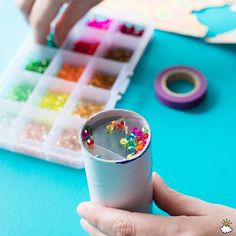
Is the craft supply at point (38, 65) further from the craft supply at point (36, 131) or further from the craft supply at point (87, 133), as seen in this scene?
the craft supply at point (87, 133)

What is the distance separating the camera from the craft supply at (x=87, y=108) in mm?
906

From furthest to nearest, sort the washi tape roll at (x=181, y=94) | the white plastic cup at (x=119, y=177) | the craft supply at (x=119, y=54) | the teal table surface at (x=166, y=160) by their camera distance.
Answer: the craft supply at (x=119, y=54)
the washi tape roll at (x=181, y=94)
the teal table surface at (x=166, y=160)
the white plastic cup at (x=119, y=177)

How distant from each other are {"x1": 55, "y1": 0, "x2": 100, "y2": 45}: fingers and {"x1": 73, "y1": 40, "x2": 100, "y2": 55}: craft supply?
3 cm

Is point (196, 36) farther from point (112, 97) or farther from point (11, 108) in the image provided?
point (11, 108)

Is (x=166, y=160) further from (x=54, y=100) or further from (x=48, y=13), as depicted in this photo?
(x=48, y=13)

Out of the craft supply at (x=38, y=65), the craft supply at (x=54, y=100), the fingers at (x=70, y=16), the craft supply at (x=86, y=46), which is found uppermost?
the fingers at (x=70, y=16)

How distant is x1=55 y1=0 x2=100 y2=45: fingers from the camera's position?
95cm

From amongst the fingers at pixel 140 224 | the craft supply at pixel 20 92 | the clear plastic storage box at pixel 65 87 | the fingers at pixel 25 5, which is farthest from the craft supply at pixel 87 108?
the fingers at pixel 140 224

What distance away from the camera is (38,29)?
3.18 ft

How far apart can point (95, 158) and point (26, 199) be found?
1.01ft

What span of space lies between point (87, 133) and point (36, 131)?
332mm

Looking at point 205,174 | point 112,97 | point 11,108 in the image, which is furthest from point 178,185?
point 11,108

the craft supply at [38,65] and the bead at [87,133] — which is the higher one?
the bead at [87,133]
